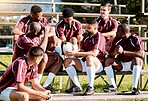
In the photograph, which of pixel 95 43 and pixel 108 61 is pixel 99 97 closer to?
pixel 108 61

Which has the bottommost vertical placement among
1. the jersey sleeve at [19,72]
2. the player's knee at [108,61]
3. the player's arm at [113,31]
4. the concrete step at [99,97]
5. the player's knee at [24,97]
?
the concrete step at [99,97]

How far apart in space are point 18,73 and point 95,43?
1.95 meters

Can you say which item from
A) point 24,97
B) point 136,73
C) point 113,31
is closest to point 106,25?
point 113,31

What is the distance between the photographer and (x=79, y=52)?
6590 mm

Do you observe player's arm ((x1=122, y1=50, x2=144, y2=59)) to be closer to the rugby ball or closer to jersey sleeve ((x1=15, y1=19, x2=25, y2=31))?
the rugby ball

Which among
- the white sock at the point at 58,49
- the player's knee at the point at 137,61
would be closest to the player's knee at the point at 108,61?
the player's knee at the point at 137,61

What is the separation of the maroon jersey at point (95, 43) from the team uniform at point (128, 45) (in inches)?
8.8

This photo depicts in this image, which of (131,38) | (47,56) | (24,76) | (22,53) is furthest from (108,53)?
(24,76)

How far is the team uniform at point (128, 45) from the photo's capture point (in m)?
6.81

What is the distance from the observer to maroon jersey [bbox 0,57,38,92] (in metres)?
5.07

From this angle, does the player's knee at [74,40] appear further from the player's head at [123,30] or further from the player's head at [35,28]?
the player's head at [35,28]

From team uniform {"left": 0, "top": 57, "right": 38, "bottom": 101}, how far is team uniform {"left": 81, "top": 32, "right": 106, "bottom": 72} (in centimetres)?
154

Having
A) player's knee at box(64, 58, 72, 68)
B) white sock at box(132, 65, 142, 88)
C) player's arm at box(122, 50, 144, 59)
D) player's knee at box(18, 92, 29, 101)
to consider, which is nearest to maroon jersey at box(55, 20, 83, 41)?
player's knee at box(64, 58, 72, 68)

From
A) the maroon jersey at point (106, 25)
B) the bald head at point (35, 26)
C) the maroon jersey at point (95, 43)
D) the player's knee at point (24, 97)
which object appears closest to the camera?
the player's knee at point (24, 97)
